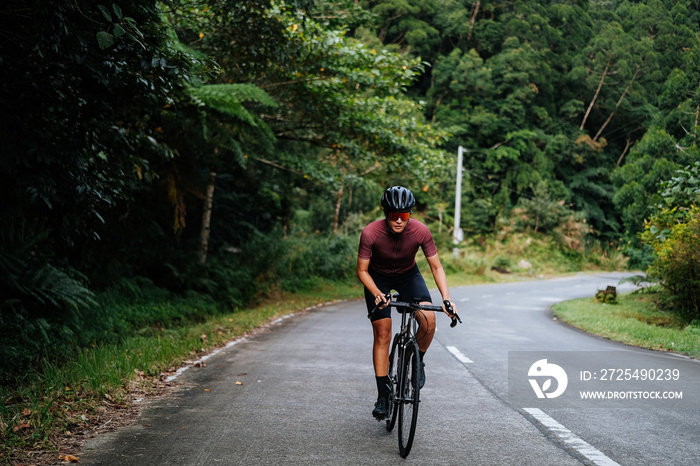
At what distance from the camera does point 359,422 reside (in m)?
5.79

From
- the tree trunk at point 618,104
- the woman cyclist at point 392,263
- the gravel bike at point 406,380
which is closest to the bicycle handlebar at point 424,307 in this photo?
the gravel bike at point 406,380

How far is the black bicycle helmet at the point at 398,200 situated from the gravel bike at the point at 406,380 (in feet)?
2.39

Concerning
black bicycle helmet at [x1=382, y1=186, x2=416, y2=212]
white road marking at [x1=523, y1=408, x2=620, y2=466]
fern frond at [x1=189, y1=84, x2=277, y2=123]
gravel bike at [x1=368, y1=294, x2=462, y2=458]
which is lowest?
white road marking at [x1=523, y1=408, x2=620, y2=466]

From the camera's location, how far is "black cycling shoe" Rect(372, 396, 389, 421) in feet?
17.9

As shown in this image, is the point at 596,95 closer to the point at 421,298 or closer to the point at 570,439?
the point at 421,298

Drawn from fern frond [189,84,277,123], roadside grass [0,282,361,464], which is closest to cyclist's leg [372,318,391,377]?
roadside grass [0,282,361,464]

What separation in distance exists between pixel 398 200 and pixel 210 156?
809 centimetres

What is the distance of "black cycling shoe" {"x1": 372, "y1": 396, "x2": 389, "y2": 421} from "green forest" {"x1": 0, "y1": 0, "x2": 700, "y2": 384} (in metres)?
3.48

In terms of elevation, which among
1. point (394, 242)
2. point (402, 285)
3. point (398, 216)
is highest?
point (398, 216)

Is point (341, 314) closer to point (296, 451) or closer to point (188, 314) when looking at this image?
point (188, 314)

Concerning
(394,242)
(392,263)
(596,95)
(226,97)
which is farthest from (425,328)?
(596,95)

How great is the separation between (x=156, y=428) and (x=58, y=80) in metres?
3.72

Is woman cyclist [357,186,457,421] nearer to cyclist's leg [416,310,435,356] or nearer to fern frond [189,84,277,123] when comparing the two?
cyclist's leg [416,310,435,356]

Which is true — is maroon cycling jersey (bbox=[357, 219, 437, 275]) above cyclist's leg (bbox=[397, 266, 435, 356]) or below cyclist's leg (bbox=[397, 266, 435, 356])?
above
